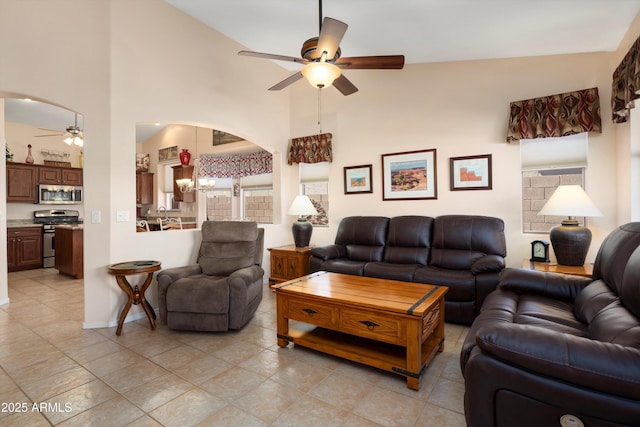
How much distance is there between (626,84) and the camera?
97.0 inches

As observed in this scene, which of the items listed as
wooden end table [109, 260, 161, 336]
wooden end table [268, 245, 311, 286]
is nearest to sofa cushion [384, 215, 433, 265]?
wooden end table [268, 245, 311, 286]

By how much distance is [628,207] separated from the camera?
112 inches

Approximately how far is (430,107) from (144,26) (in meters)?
3.57

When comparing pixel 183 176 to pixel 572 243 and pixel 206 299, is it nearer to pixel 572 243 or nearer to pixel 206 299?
pixel 206 299

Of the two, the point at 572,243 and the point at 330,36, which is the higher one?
the point at 330,36

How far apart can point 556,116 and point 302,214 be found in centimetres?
323

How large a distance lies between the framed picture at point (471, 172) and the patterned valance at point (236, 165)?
320 centimetres

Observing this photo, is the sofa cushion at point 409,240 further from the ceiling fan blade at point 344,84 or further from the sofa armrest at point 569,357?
the sofa armrest at point 569,357

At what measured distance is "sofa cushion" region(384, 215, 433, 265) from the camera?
147 inches

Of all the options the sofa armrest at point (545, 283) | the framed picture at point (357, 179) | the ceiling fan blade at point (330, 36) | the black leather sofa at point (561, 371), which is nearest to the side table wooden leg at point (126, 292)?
the ceiling fan blade at point (330, 36)

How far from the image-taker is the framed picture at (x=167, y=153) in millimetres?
7332

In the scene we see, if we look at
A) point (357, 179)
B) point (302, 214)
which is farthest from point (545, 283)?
point (302, 214)

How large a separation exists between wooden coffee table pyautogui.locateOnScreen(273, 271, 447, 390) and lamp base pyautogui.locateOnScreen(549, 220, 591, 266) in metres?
1.43

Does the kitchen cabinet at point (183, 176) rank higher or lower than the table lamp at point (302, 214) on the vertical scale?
higher
